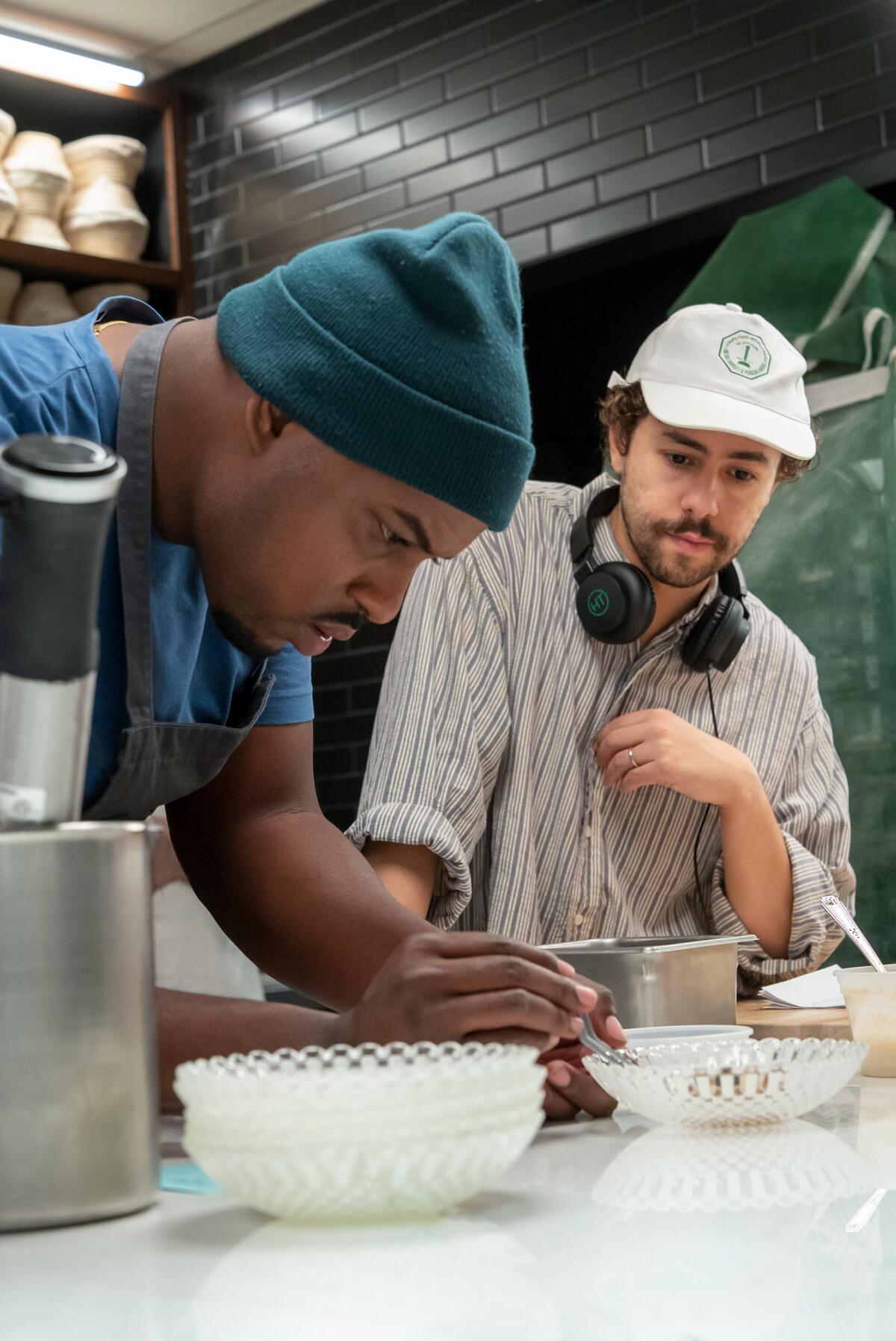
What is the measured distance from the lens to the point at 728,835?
200cm

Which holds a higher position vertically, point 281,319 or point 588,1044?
point 281,319

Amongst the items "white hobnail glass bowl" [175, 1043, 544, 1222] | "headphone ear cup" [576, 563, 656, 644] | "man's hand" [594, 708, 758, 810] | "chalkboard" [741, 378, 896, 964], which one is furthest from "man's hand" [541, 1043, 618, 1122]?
"chalkboard" [741, 378, 896, 964]

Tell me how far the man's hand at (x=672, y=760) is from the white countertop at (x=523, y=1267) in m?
1.24

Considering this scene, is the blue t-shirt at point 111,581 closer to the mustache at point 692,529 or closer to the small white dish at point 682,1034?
the small white dish at point 682,1034

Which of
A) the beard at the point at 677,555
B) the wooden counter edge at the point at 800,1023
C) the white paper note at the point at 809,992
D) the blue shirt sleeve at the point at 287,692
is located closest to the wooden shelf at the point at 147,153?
the beard at the point at 677,555

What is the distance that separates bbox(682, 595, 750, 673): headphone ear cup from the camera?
2109 mm

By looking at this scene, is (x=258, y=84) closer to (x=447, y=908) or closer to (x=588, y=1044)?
(x=447, y=908)

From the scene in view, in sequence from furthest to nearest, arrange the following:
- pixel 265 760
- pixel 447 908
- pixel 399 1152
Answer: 1. pixel 447 908
2. pixel 265 760
3. pixel 399 1152

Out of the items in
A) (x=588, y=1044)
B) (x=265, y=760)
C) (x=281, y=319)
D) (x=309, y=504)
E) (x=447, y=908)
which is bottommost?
(x=447, y=908)

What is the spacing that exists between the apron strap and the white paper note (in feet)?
2.47

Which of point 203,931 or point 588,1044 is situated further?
point 203,931

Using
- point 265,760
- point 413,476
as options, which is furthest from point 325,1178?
point 265,760

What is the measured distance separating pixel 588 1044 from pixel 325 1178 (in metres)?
0.33

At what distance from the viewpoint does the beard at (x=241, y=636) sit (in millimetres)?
1166
